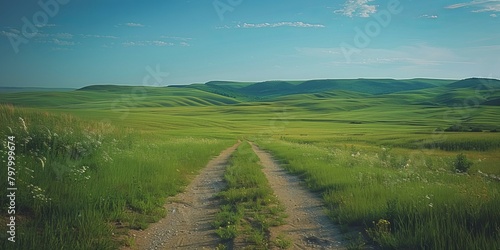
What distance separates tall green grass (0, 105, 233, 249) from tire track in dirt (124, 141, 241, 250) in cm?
35

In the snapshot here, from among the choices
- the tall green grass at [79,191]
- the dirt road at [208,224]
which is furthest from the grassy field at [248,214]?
the tall green grass at [79,191]

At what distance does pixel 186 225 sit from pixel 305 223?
298cm

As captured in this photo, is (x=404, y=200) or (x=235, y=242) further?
(x=404, y=200)

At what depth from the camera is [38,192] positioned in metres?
7.71

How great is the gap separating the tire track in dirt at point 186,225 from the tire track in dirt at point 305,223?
1.64 meters

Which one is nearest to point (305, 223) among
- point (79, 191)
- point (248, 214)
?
point (248, 214)

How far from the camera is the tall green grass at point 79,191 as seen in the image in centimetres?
642

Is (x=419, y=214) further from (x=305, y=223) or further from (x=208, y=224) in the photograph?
(x=208, y=224)

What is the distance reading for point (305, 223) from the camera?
27.7 feet

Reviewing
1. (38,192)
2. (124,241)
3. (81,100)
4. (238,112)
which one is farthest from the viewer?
(81,100)

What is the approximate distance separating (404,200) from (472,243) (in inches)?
116

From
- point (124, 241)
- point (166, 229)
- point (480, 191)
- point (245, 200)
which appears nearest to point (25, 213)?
point (124, 241)

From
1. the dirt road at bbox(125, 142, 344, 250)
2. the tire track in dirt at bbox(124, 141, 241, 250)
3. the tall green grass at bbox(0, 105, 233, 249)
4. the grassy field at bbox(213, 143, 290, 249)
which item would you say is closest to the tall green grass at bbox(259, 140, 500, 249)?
the dirt road at bbox(125, 142, 344, 250)

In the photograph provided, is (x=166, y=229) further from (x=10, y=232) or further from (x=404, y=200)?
(x=404, y=200)
